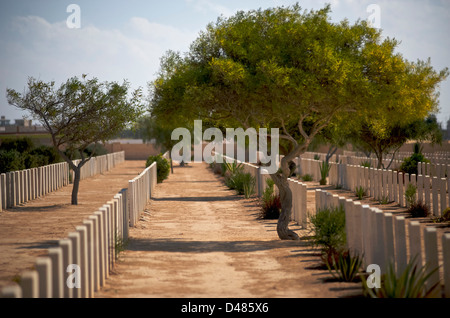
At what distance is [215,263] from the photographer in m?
9.77

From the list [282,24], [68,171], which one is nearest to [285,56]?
[282,24]

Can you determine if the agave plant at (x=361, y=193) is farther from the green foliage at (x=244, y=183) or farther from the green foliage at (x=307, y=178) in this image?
the green foliage at (x=307, y=178)

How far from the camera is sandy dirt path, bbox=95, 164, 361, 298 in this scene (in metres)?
7.60

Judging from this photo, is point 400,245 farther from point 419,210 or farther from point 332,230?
point 419,210

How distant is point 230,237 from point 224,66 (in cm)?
378

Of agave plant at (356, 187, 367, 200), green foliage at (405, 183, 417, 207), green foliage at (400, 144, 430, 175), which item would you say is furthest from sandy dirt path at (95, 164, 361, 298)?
green foliage at (400, 144, 430, 175)

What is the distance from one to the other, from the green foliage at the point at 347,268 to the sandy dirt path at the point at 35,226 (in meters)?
4.42

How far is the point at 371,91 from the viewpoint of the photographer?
12.3 m

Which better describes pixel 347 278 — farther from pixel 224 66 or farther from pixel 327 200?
pixel 224 66

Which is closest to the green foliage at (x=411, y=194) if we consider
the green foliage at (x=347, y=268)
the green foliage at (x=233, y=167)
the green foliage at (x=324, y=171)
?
the green foliage at (x=347, y=268)

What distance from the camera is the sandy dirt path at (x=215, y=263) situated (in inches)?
299

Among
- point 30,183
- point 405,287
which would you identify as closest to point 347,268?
point 405,287

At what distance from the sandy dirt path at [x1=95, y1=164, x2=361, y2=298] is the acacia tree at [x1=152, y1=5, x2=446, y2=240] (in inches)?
A: 67.9
